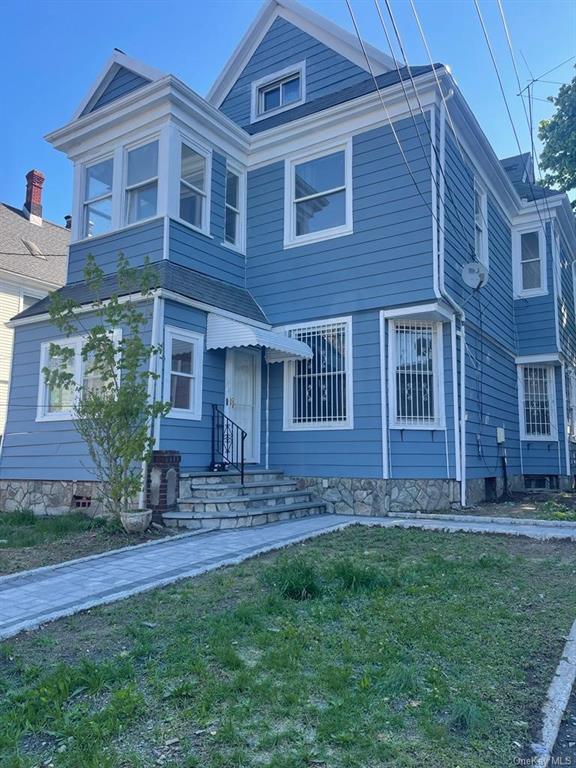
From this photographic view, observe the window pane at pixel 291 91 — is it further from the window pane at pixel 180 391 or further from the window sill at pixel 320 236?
the window pane at pixel 180 391

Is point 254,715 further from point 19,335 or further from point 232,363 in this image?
point 19,335

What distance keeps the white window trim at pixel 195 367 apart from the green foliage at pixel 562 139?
35.3 feet

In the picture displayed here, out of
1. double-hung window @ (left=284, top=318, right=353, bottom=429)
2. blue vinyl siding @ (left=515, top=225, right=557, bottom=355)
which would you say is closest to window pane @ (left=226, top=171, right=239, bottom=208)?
double-hung window @ (left=284, top=318, right=353, bottom=429)

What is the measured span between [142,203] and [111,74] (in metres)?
2.68

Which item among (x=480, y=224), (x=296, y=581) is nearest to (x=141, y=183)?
(x=480, y=224)

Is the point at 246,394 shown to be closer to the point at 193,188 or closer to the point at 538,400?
the point at 193,188

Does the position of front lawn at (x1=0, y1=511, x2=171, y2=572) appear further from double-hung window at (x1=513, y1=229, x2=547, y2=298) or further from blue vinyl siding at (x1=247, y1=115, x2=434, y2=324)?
double-hung window at (x1=513, y1=229, x2=547, y2=298)

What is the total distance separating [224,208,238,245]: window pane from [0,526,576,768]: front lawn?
24.6 feet

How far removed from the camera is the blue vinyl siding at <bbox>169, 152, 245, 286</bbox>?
31.2 feet

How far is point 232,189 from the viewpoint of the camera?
11219mm

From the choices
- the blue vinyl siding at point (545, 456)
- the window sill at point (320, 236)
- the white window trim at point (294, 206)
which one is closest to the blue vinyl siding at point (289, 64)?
the white window trim at point (294, 206)

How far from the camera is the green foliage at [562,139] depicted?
13.8 metres

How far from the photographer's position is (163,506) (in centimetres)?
788

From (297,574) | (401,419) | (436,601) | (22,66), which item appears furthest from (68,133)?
(436,601)
